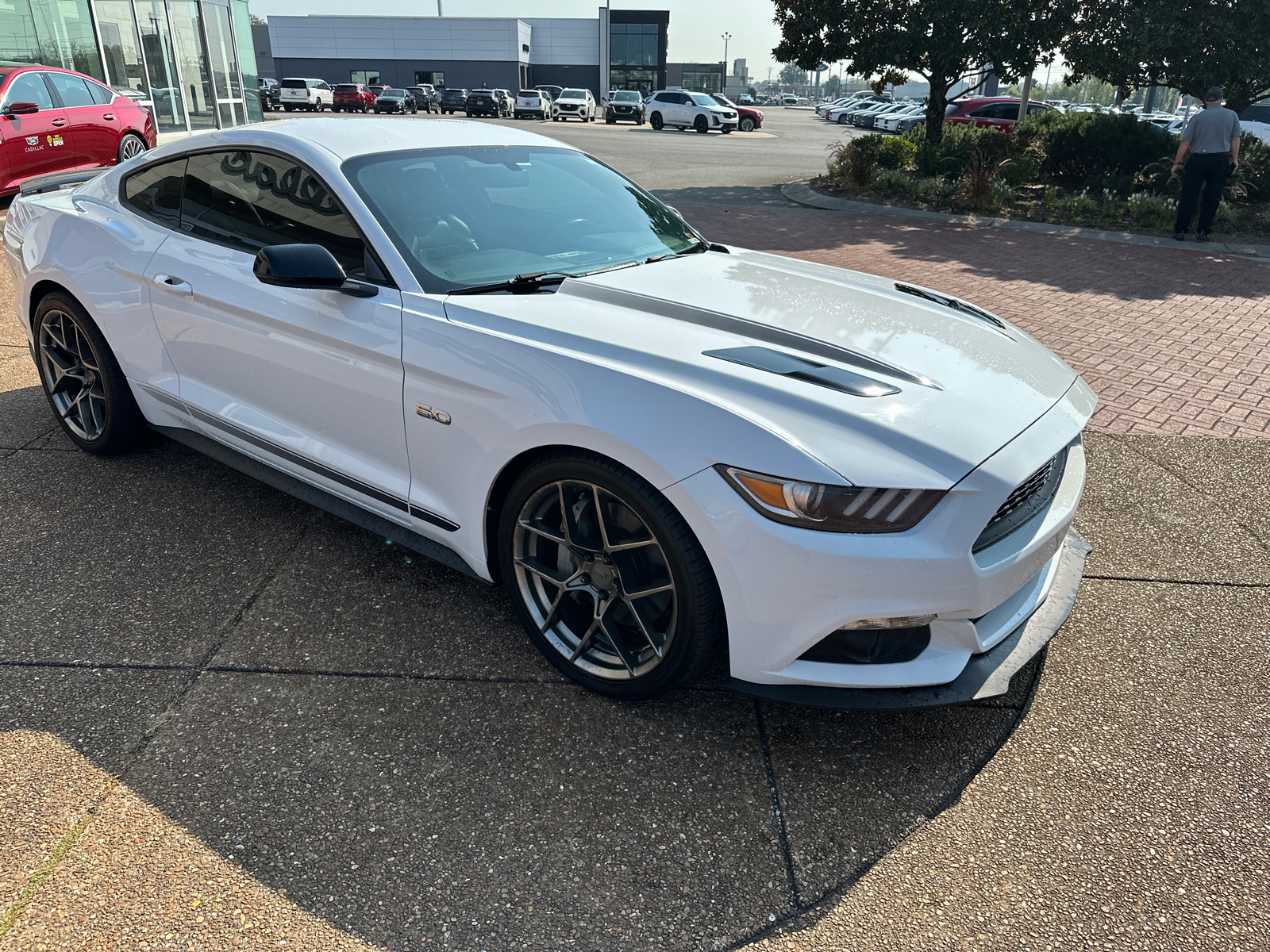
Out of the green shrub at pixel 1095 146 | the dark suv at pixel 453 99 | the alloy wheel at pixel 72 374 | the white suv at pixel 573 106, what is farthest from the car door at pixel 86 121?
the dark suv at pixel 453 99

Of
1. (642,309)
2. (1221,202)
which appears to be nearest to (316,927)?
(642,309)

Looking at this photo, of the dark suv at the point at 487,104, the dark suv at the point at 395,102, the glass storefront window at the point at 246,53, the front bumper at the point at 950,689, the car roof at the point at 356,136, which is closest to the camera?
the front bumper at the point at 950,689

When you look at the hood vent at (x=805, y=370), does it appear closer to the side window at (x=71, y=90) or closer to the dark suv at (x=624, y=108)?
the side window at (x=71, y=90)

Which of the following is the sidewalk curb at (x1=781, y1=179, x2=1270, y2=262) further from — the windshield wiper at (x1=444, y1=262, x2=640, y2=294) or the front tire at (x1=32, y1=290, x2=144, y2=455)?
the front tire at (x1=32, y1=290, x2=144, y2=455)

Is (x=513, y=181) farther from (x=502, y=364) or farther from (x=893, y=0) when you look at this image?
(x=893, y=0)

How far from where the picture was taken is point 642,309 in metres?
2.86

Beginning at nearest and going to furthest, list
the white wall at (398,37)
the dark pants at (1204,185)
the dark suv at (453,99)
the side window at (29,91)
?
the side window at (29,91), the dark pants at (1204,185), the dark suv at (453,99), the white wall at (398,37)

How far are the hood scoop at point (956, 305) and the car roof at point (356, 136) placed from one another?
5.67ft

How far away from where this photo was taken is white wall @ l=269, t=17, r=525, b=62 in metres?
68.1

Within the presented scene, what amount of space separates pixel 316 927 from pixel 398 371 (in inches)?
62.3

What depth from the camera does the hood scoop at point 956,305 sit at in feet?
11.0

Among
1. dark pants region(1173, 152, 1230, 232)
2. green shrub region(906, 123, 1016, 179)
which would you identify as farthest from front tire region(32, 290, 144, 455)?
green shrub region(906, 123, 1016, 179)

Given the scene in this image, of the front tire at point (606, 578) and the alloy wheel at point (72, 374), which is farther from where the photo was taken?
the alloy wheel at point (72, 374)

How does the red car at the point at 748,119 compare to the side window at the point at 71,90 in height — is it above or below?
below
